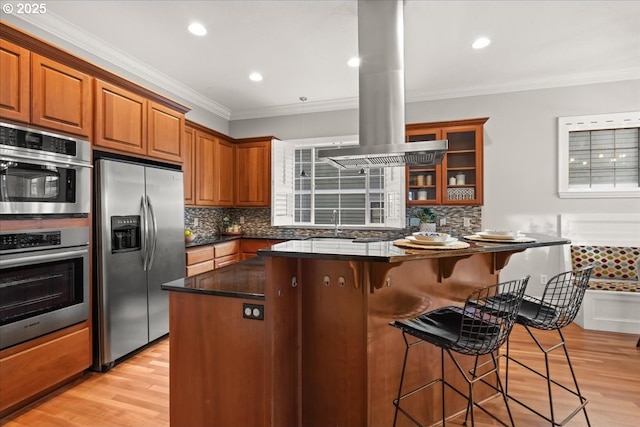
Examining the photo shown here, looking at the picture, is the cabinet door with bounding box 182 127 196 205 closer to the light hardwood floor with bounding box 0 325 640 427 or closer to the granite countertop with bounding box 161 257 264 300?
the light hardwood floor with bounding box 0 325 640 427

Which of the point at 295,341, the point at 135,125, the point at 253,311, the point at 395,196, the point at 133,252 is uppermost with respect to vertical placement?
the point at 135,125

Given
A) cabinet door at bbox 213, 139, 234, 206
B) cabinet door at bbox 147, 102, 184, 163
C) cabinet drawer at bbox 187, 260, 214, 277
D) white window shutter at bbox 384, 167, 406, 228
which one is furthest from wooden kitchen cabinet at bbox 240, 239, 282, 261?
white window shutter at bbox 384, 167, 406, 228

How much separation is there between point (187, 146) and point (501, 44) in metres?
3.71

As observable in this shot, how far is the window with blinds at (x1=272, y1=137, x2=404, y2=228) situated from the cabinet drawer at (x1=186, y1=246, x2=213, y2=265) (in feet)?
3.46

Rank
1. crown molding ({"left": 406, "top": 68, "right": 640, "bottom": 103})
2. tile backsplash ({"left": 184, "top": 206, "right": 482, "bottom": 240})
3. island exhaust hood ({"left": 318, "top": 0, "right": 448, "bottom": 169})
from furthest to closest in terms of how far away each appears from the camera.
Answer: tile backsplash ({"left": 184, "top": 206, "right": 482, "bottom": 240}) → crown molding ({"left": 406, "top": 68, "right": 640, "bottom": 103}) → island exhaust hood ({"left": 318, "top": 0, "right": 448, "bottom": 169})

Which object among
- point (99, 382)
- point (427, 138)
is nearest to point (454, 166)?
point (427, 138)

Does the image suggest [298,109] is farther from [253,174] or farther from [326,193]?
[326,193]

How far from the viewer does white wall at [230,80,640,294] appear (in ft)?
13.2

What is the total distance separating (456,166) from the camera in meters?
4.37

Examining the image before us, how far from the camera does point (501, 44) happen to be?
3.31 metres

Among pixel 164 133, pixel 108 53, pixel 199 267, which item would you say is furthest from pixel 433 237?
pixel 108 53

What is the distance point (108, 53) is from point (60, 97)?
1227 mm

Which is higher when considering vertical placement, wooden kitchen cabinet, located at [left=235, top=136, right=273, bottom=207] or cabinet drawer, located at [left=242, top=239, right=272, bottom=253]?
wooden kitchen cabinet, located at [left=235, top=136, right=273, bottom=207]

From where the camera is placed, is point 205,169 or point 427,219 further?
point 205,169
